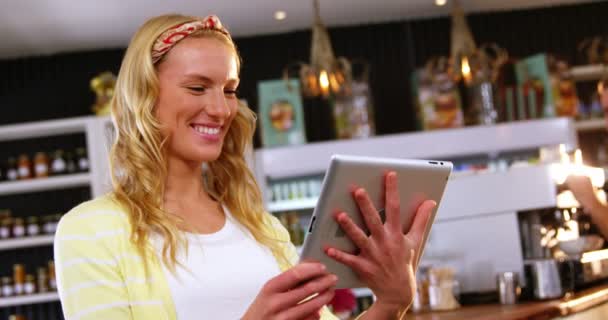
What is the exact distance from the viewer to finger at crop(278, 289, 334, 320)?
1.33m

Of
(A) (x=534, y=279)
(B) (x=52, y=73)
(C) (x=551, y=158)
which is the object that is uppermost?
(B) (x=52, y=73)

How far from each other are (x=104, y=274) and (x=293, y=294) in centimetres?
31

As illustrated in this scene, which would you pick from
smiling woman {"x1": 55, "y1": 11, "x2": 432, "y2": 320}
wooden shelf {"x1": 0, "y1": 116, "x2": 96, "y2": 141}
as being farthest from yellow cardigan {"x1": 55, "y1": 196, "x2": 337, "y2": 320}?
wooden shelf {"x1": 0, "y1": 116, "x2": 96, "y2": 141}

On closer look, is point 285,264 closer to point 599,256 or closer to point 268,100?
point 599,256

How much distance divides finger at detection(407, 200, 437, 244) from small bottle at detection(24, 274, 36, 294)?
4.98 m

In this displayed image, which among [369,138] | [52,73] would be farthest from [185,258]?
[52,73]

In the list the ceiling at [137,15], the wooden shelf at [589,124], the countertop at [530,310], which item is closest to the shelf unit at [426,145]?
the wooden shelf at [589,124]

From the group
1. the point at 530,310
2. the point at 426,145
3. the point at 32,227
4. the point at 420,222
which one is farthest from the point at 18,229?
the point at 420,222

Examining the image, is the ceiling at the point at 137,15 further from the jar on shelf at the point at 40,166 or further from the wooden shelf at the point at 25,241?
the wooden shelf at the point at 25,241

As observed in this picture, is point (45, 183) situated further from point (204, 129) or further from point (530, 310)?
point (204, 129)

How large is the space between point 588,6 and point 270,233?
6029 millimetres

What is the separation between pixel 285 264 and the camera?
64.6 inches

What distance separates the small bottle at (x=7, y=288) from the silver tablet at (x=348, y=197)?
503 cm

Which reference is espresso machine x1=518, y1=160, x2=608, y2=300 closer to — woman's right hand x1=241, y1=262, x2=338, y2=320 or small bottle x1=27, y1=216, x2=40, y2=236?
woman's right hand x1=241, y1=262, x2=338, y2=320
